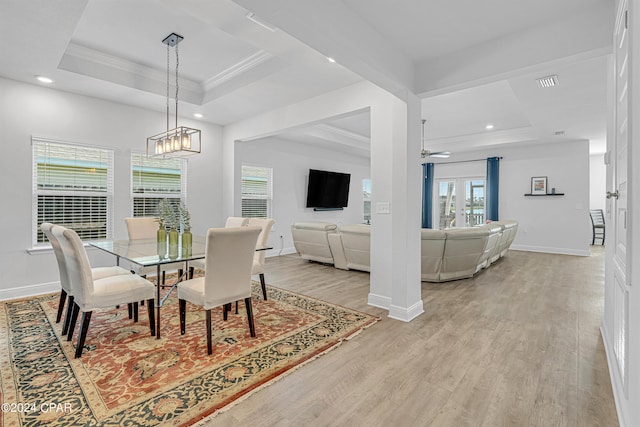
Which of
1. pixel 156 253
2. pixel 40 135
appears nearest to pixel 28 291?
pixel 40 135

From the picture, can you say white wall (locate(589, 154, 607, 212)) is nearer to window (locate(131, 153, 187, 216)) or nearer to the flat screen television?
the flat screen television

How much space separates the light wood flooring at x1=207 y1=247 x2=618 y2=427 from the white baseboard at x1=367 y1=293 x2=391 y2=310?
11 centimetres

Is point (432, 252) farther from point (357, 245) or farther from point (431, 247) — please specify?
point (357, 245)

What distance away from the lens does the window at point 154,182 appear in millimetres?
4777

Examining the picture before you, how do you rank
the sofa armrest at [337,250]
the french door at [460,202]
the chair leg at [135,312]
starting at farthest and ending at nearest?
the french door at [460,202] → the sofa armrest at [337,250] → the chair leg at [135,312]

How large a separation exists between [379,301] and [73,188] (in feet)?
14.2

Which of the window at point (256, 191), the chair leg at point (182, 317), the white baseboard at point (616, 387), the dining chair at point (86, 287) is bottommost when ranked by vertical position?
the white baseboard at point (616, 387)

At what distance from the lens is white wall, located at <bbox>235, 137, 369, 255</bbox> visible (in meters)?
6.77

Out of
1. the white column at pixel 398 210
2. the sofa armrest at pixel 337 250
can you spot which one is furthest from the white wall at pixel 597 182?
the white column at pixel 398 210

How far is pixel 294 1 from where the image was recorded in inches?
75.4

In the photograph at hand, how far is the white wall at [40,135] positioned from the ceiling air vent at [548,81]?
5.44 m

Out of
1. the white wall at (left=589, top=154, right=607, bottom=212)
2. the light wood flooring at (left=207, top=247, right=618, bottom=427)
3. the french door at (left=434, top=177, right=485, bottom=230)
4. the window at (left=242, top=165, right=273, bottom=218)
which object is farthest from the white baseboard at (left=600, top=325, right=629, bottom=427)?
the white wall at (left=589, top=154, right=607, bottom=212)

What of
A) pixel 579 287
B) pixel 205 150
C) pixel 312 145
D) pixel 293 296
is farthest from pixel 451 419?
pixel 312 145

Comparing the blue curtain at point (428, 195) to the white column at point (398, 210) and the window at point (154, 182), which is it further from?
the window at point (154, 182)
